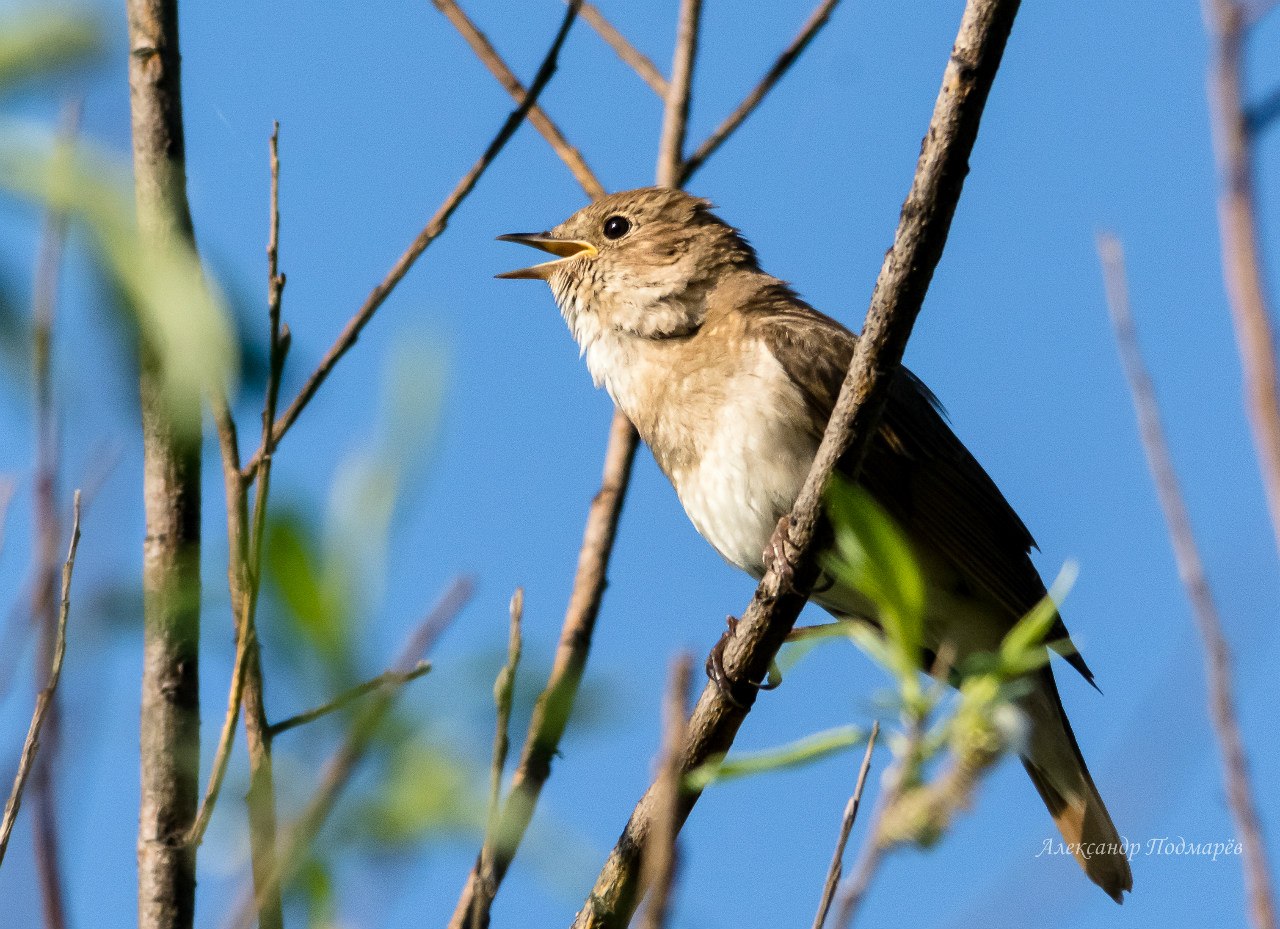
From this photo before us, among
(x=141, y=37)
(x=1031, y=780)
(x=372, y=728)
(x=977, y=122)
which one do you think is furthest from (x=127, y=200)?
(x=1031, y=780)

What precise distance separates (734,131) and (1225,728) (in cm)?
395

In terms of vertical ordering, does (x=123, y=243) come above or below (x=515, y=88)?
below

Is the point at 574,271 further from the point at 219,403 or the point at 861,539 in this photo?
the point at 861,539

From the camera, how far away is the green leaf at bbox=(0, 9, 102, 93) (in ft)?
5.53

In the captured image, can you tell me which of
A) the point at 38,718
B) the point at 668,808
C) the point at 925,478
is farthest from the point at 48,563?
the point at 925,478

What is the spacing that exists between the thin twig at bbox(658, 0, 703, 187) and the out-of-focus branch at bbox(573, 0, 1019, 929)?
2285 mm

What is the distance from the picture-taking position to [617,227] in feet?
19.6

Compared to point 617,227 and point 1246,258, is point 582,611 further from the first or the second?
point 1246,258

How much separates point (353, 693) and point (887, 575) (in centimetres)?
67

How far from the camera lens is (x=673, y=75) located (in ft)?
17.9

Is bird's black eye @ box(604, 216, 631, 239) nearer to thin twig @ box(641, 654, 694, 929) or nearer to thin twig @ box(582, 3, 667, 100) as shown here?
thin twig @ box(582, 3, 667, 100)

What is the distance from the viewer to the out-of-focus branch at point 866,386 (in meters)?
2.78

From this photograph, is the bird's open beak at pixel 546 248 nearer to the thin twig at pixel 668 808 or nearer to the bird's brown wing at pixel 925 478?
the bird's brown wing at pixel 925 478

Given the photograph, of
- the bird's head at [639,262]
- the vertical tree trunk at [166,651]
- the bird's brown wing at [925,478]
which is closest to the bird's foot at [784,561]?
the bird's brown wing at [925,478]
